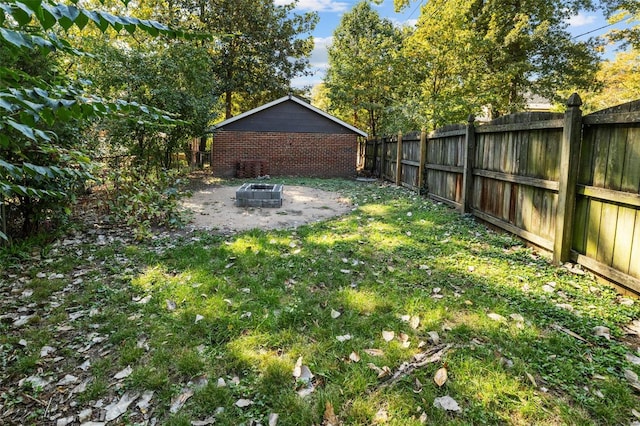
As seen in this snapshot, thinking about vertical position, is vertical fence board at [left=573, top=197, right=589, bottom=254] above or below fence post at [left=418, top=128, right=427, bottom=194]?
below

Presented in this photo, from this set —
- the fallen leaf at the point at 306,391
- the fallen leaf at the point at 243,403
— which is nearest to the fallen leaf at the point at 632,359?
the fallen leaf at the point at 306,391

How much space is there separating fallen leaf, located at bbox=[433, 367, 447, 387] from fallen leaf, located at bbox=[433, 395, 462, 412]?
0.11 meters

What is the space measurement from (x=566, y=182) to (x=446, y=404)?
3.06 meters

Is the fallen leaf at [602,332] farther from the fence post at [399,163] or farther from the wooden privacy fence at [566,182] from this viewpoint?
the fence post at [399,163]

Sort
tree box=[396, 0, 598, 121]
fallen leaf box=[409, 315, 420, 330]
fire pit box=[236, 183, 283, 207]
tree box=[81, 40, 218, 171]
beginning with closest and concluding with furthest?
fallen leaf box=[409, 315, 420, 330]
fire pit box=[236, 183, 283, 207]
tree box=[81, 40, 218, 171]
tree box=[396, 0, 598, 121]

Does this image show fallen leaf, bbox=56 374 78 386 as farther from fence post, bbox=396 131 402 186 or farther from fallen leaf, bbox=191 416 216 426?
fence post, bbox=396 131 402 186

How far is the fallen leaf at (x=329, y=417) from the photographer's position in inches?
81.9

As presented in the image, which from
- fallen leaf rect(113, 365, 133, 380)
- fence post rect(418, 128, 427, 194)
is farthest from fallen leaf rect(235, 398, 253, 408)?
fence post rect(418, 128, 427, 194)

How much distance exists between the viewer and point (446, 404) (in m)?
2.17

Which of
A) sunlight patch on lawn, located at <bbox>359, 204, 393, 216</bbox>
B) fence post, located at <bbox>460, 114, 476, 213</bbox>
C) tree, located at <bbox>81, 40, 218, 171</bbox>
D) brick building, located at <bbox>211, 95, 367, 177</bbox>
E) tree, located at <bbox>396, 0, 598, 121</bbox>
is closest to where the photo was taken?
fence post, located at <bbox>460, 114, 476, 213</bbox>

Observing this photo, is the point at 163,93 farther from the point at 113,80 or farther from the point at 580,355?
the point at 580,355

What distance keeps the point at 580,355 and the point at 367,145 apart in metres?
16.1

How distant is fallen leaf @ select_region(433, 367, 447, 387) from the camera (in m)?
2.34

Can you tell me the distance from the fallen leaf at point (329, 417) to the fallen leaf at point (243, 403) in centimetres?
45
